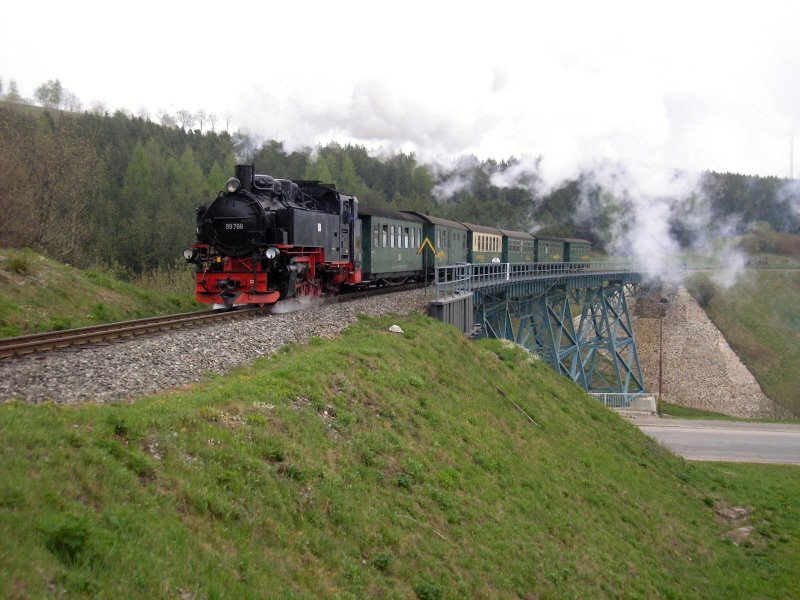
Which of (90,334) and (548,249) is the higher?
(548,249)

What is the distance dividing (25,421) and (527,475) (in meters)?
8.24

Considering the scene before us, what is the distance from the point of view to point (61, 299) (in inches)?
592

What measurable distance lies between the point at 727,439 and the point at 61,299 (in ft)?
76.7

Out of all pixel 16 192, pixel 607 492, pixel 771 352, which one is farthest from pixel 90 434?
pixel 771 352

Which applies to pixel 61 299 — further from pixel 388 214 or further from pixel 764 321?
pixel 764 321

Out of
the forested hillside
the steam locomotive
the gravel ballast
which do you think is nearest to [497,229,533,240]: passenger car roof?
the steam locomotive

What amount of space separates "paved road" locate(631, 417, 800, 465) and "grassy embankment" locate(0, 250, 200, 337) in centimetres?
1739

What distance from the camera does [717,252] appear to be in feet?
259

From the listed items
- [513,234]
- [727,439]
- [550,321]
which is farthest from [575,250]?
[727,439]

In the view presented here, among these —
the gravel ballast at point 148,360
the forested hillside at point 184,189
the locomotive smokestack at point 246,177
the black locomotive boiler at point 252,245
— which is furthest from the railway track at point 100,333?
the forested hillside at point 184,189

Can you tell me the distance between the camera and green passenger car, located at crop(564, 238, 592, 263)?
49062 millimetres

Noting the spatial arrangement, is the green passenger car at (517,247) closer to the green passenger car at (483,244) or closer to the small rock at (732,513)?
the green passenger car at (483,244)

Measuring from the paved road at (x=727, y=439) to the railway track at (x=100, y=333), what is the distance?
653 inches

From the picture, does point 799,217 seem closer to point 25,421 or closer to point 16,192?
point 16,192
